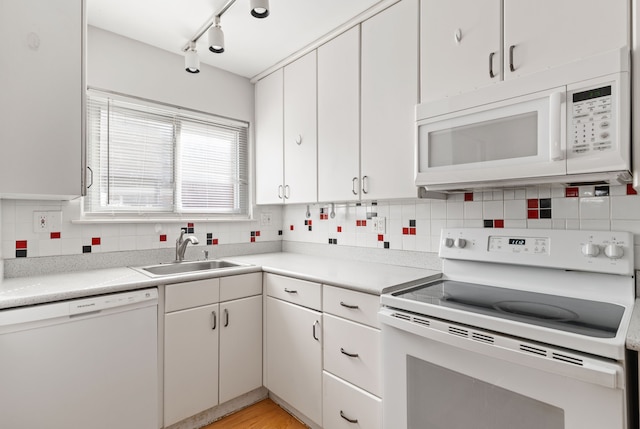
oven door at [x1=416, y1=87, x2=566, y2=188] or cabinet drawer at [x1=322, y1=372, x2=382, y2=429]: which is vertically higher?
oven door at [x1=416, y1=87, x2=566, y2=188]

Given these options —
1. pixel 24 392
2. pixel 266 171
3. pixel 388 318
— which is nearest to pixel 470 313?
pixel 388 318

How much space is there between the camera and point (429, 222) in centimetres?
199

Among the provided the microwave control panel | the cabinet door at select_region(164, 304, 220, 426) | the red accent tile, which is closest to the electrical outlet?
the cabinet door at select_region(164, 304, 220, 426)

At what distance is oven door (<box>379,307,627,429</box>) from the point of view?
2.93ft

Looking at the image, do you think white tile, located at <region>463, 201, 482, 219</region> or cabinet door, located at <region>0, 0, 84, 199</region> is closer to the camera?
cabinet door, located at <region>0, 0, 84, 199</region>

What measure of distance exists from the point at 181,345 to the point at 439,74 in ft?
6.40

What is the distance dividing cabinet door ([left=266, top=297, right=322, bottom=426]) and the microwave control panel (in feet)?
4.44

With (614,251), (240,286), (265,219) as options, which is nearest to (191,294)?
(240,286)

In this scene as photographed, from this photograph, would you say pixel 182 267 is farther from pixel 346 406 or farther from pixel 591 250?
pixel 591 250

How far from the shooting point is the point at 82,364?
1531mm

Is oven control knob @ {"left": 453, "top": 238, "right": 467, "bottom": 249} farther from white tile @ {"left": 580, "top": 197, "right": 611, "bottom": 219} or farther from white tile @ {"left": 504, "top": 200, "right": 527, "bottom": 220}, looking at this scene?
white tile @ {"left": 580, "top": 197, "right": 611, "bottom": 219}

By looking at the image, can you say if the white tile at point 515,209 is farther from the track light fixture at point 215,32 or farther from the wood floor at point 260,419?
the wood floor at point 260,419

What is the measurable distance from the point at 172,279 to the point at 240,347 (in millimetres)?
622

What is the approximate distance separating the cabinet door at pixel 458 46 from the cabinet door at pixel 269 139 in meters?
1.23
